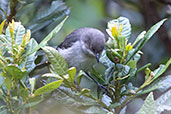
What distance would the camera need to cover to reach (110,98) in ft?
7.86

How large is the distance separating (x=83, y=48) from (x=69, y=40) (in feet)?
0.70

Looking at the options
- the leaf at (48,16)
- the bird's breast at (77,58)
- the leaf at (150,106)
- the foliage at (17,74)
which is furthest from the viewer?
the bird's breast at (77,58)

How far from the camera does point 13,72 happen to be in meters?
1.88

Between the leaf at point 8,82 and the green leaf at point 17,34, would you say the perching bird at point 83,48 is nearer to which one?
the green leaf at point 17,34

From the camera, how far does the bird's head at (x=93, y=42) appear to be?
4133mm

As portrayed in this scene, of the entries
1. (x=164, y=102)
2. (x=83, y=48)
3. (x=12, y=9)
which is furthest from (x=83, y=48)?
(x=164, y=102)

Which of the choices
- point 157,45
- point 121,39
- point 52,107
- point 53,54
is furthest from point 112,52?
point 157,45

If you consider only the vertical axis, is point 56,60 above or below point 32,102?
above

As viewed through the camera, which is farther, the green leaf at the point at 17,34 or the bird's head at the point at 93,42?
the bird's head at the point at 93,42

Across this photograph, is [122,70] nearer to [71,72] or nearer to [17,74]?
[71,72]

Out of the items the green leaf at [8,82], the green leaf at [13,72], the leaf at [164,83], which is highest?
the green leaf at [13,72]

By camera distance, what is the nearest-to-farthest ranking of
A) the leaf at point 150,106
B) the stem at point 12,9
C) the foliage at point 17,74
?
1. the leaf at point 150,106
2. the foliage at point 17,74
3. the stem at point 12,9

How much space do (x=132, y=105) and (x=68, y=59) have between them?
97 cm

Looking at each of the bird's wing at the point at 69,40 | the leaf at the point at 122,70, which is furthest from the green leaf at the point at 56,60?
the bird's wing at the point at 69,40
